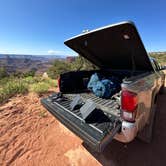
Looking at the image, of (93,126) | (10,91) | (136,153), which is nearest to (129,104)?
(93,126)

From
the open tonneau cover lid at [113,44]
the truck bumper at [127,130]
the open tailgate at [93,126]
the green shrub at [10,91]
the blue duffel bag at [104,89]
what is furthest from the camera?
the green shrub at [10,91]

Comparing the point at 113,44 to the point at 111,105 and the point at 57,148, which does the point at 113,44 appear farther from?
the point at 57,148

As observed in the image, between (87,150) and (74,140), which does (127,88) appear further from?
(74,140)

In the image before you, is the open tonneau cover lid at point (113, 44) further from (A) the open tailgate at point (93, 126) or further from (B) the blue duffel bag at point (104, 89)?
(A) the open tailgate at point (93, 126)

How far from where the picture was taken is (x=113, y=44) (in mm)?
2762

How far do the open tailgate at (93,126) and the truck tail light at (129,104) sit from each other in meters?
0.18

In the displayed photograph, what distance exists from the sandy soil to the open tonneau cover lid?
63.9 inches

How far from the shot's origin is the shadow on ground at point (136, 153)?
2109 mm

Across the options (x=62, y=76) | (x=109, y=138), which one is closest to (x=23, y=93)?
(x=62, y=76)

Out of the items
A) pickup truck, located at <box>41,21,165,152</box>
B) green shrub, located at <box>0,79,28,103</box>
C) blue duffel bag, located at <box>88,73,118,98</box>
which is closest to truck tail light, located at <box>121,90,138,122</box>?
pickup truck, located at <box>41,21,165,152</box>

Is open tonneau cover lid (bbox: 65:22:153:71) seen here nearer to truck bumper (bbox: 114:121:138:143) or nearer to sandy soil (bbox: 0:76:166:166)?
truck bumper (bbox: 114:121:138:143)

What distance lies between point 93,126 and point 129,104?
2.01 ft

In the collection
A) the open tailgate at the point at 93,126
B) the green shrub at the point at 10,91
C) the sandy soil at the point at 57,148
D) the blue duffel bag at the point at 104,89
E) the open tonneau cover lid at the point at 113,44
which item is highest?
the open tonneau cover lid at the point at 113,44

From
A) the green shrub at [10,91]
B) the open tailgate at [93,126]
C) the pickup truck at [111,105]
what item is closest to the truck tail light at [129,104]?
the pickup truck at [111,105]
